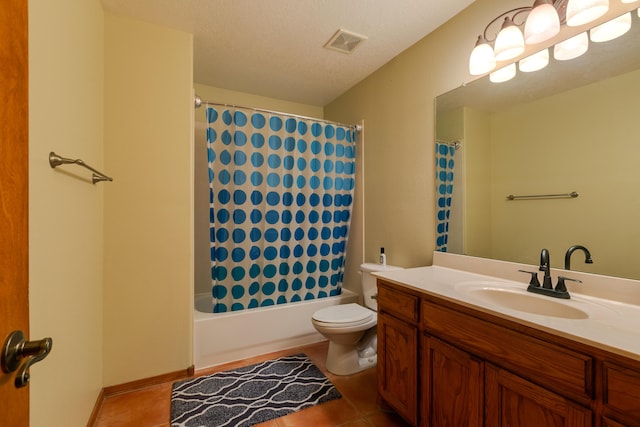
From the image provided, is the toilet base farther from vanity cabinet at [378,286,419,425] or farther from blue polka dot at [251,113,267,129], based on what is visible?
blue polka dot at [251,113,267,129]

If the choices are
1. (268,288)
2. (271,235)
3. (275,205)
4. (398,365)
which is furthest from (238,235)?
(398,365)

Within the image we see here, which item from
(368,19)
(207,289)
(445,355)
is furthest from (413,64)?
(207,289)

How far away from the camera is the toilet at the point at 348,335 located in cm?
182

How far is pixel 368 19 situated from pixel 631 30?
125 cm

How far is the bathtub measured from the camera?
2.00m

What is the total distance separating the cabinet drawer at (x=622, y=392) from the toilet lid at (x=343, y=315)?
1256 millimetres

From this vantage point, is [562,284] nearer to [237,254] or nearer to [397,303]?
[397,303]

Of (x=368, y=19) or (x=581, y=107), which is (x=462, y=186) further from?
(x=368, y=19)

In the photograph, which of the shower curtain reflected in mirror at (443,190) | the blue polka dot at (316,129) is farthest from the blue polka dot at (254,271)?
the shower curtain reflected in mirror at (443,190)

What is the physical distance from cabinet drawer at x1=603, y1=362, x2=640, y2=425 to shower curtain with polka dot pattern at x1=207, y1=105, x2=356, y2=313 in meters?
1.95

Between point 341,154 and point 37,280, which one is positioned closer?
point 37,280

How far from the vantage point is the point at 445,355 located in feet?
3.84

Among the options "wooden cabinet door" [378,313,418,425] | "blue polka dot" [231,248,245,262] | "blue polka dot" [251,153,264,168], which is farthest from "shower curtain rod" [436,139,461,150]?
"blue polka dot" [231,248,245,262]

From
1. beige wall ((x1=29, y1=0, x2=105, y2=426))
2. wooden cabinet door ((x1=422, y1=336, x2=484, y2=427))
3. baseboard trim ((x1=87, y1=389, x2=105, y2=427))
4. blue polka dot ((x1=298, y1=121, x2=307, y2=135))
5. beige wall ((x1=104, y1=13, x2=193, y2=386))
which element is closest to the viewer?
beige wall ((x1=29, y1=0, x2=105, y2=426))
